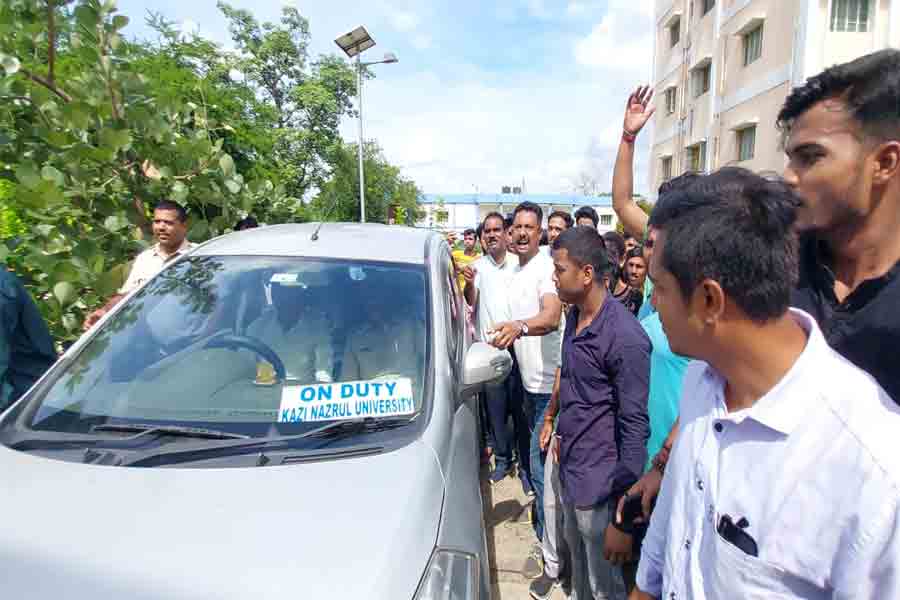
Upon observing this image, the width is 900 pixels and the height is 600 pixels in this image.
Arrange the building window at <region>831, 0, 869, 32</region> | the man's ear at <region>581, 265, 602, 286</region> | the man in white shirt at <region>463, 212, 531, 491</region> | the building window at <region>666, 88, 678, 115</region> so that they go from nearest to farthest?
the man's ear at <region>581, 265, 602, 286</region> < the man in white shirt at <region>463, 212, 531, 491</region> < the building window at <region>831, 0, 869, 32</region> < the building window at <region>666, 88, 678, 115</region>

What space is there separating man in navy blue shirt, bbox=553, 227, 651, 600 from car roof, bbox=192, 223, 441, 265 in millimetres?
739

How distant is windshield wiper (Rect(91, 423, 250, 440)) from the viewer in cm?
152

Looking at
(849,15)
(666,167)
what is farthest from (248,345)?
(666,167)

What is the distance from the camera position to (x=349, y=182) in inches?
1068

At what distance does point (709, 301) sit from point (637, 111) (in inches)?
64.1

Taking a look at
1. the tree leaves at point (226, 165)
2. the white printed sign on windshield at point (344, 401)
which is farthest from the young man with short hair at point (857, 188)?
the tree leaves at point (226, 165)

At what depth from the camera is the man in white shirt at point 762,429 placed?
28.5 inches

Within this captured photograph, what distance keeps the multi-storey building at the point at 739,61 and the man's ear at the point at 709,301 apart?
9935 mm

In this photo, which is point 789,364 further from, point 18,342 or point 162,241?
point 162,241

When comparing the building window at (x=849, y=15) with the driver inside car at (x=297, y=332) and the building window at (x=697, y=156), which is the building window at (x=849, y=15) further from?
the driver inside car at (x=297, y=332)

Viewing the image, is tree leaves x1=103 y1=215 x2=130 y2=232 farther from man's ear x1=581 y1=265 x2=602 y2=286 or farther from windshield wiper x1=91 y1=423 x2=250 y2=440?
man's ear x1=581 y1=265 x2=602 y2=286

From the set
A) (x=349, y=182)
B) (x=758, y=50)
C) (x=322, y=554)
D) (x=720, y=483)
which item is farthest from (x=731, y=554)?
(x=349, y=182)

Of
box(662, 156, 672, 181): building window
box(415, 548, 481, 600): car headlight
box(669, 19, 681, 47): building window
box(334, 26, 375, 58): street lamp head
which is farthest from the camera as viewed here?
box(662, 156, 672, 181): building window

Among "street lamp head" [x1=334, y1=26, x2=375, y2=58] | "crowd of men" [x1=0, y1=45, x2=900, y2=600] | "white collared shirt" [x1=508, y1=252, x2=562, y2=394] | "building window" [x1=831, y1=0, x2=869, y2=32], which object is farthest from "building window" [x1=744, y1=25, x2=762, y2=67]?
"crowd of men" [x1=0, y1=45, x2=900, y2=600]
